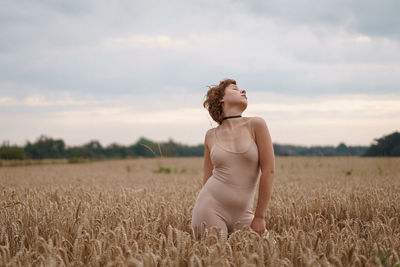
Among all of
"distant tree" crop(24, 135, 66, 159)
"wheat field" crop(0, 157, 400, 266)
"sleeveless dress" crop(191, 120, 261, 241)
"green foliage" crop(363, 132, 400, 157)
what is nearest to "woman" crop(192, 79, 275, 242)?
"sleeveless dress" crop(191, 120, 261, 241)

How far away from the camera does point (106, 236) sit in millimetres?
3037

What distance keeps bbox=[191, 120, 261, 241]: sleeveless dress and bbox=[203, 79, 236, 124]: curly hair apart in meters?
0.46

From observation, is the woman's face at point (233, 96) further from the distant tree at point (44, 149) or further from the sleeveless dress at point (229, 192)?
the distant tree at point (44, 149)

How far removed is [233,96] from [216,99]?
23 centimetres

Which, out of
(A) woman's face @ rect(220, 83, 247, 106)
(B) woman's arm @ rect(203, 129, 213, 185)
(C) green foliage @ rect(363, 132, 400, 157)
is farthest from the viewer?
(C) green foliage @ rect(363, 132, 400, 157)

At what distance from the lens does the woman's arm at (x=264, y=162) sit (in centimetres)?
357

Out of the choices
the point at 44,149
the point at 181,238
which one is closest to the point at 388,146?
the point at 181,238

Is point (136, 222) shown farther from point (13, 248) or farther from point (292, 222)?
point (292, 222)

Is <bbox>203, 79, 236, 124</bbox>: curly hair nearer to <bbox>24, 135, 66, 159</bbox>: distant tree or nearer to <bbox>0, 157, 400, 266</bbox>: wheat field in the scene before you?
<bbox>0, 157, 400, 266</bbox>: wheat field

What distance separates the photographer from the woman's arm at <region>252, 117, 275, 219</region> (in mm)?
3572

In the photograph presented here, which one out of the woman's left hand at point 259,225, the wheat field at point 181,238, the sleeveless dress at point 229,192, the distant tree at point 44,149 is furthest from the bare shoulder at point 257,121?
the distant tree at point 44,149

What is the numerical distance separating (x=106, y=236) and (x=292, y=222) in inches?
108

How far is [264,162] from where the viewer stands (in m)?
3.61

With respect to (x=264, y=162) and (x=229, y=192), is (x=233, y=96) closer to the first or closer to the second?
(x=264, y=162)
